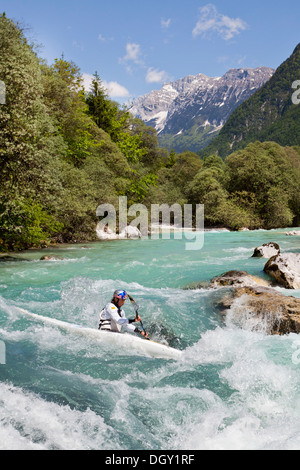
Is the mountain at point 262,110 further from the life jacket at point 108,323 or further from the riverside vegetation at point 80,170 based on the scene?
the life jacket at point 108,323

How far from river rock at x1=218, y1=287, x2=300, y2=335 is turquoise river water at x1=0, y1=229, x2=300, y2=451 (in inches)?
4.5

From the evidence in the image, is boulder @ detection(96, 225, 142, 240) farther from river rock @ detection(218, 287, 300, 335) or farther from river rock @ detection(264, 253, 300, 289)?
river rock @ detection(218, 287, 300, 335)

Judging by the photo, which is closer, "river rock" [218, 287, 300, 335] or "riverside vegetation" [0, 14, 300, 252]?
"river rock" [218, 287, 300, 335]

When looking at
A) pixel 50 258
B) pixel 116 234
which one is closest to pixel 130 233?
pixel 116 234

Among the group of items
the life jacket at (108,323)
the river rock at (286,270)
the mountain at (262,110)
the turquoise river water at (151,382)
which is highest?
the mountain at (262,110)

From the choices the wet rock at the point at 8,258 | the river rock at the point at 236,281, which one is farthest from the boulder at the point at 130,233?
the river rock at the point at 236,281

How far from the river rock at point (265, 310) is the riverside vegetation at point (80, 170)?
8271 millimetres

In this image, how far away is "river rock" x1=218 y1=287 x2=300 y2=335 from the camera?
6.59 metres

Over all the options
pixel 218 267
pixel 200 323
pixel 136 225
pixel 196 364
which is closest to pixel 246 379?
pixel 196 364

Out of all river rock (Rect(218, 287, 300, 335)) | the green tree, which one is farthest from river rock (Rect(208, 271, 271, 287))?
the green tree

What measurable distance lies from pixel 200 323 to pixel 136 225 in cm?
2146

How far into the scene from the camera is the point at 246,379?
5.09 meters

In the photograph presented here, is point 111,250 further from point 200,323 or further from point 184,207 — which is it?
point 184,207

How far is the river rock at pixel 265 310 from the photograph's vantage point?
259 inches
